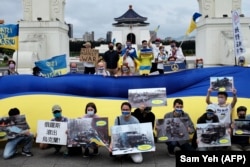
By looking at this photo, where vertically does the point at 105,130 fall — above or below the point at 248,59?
below

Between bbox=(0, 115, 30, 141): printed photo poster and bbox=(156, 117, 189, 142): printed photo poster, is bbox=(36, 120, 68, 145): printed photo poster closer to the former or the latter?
bbox=(0, 115, 30, 141): printed photo poster

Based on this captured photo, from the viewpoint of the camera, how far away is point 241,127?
7066mm

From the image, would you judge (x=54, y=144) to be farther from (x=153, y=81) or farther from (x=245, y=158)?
(x=245, y=158)

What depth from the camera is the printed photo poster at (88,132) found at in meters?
7.10

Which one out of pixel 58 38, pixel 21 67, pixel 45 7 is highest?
pixel 45 7

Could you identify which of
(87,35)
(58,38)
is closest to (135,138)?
(58,38)

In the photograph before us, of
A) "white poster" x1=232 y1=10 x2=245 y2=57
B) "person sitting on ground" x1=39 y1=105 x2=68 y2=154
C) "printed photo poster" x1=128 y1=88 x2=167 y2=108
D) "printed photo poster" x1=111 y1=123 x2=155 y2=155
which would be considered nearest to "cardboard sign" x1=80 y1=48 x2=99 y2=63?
"white poster" x1=232 y1=10 x2=245 y2=57

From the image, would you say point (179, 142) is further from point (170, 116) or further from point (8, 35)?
point (8, 35)

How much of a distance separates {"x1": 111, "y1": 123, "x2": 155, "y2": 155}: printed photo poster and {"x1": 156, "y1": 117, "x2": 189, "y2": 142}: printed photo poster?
0.24m

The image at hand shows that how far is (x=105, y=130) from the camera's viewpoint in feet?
23.4

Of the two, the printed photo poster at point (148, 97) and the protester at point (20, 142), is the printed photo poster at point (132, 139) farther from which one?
the protester at point (20, 142)

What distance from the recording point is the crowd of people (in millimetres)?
7082

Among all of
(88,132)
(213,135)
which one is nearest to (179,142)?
(213,135)

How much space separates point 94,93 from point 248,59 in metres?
11.1
